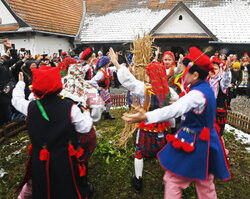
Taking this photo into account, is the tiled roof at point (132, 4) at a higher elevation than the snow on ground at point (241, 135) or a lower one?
higher

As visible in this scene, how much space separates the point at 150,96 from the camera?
8.93 ft

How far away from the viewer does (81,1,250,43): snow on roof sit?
13.6m

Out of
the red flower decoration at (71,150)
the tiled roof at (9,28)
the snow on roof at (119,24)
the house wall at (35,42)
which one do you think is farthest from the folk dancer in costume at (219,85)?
the tiled roof at (9,28)

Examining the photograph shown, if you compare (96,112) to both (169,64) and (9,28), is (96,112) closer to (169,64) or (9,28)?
(169,64)

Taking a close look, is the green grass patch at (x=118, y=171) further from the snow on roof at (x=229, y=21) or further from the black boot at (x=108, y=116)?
the snow on roof at (x=229, y=21)

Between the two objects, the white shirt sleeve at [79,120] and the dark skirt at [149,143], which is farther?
the dark skirt at [149,143]

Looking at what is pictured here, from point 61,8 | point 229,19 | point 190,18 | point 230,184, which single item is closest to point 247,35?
point 229,19

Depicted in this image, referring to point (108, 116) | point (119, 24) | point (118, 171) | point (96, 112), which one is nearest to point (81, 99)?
point (96, 112)

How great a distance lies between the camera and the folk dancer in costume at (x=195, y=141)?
1.86 meters

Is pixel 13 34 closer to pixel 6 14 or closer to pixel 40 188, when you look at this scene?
pixel 6 14

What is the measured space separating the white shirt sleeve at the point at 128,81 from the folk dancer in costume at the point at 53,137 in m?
0.81

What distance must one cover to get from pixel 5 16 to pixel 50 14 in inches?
121

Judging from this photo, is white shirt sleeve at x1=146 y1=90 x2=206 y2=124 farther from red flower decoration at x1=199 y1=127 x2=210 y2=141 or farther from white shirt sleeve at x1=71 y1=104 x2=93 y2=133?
white shirt sleeve at x1=71 y1=104 x2=93 y2=133

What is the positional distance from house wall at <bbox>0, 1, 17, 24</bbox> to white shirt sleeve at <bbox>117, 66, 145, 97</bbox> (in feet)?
41.7
